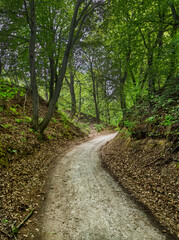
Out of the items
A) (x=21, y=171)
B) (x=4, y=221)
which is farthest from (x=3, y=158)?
(x=4, y=221)

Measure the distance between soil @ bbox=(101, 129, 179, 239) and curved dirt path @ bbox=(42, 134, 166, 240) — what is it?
456 mm

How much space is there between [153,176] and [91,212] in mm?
2884

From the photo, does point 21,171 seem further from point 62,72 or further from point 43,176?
point 62,72

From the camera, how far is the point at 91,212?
418 centimetres

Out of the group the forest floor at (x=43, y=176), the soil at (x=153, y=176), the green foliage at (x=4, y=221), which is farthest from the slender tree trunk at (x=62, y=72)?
the green foliage at (x=4, y=221)

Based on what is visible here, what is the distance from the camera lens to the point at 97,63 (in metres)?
20.5

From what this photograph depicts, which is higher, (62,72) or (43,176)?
(62,72)

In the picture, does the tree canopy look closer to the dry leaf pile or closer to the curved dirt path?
the dry leaf pile

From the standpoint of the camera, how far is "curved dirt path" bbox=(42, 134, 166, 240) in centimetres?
344

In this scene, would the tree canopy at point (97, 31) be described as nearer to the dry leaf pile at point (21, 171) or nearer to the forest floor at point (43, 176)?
the dry leaf pile at point (21, 171)

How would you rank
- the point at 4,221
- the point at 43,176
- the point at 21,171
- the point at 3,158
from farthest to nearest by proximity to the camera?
the point at 43,176 → the point at 21,171 → the point at 3,158 → the point at 4,221

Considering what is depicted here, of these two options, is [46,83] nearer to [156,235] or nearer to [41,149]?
[41,149]

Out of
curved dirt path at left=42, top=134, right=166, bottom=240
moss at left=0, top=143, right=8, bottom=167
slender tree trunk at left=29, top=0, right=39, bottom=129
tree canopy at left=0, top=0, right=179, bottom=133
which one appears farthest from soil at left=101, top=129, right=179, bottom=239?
slender tree trunk at left=29, top=0, right=39, bottom=129

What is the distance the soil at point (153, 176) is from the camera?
13.6 ft
